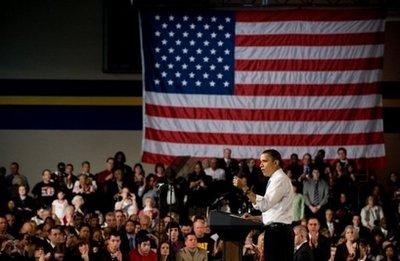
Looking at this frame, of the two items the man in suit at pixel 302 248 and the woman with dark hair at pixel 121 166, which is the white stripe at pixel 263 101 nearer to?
the woman with dark hair at pixel 121 166

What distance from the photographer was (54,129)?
20.3 meters

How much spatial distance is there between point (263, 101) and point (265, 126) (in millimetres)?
408

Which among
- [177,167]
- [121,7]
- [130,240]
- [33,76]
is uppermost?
[121,7]

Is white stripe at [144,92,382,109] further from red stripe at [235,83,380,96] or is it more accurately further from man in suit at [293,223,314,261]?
man in suit at [293,223,314,261]

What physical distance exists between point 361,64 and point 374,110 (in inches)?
30.0

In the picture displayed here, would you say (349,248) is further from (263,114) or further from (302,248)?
(263,114)

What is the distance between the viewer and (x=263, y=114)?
17203 millimetres

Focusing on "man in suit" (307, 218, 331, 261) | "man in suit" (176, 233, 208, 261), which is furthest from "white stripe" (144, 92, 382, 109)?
"man in suit" (176, 233, 208, 261)

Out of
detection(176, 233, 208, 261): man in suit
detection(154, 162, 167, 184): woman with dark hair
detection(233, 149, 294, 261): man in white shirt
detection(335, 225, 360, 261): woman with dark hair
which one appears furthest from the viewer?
detection(154, 162, 167, 184): woman with dark hair

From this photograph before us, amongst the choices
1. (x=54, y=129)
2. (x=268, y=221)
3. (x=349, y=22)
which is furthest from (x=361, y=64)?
(x=268, y=221)

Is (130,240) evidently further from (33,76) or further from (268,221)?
(33,76)

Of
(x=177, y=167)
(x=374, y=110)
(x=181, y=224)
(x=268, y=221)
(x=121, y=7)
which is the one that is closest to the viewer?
(x=268, y=221)

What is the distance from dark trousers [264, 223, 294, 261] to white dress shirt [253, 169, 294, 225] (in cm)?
6

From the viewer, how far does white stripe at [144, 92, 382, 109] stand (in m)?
17.1
